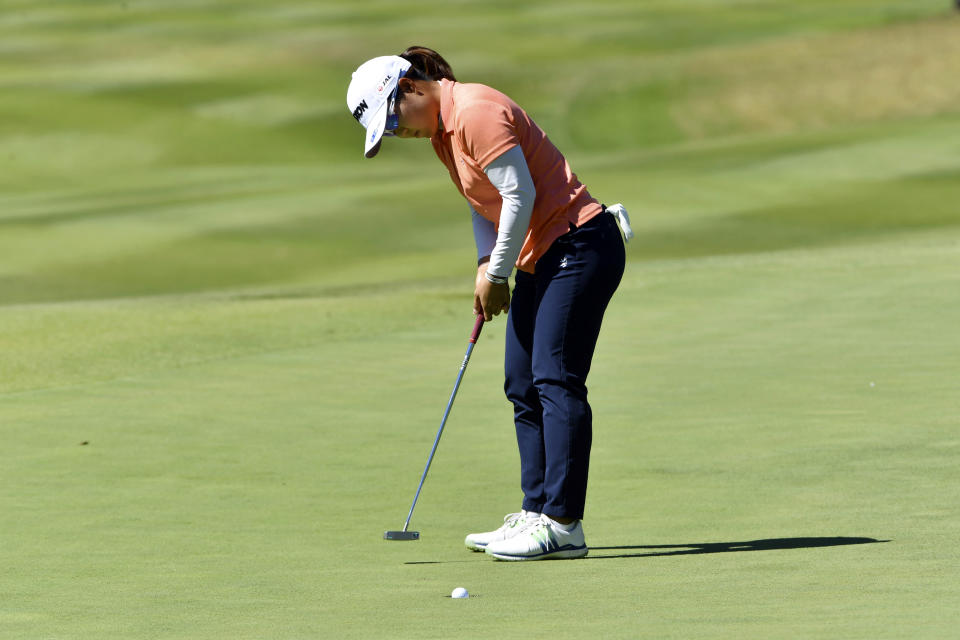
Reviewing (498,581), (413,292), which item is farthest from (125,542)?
(413,292)

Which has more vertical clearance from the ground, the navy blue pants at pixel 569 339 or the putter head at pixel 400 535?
the navy blue pants at pixel 569 339

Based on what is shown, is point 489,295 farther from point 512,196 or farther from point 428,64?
point 428,64

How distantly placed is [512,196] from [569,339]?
1.85 feet

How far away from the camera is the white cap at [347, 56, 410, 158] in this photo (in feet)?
18.5

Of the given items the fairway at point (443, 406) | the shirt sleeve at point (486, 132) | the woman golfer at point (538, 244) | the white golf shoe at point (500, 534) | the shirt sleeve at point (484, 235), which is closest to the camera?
the fairway at point (443, 406)

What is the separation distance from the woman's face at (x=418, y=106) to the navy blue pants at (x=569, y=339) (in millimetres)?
604

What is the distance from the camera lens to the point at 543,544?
560 centimetres

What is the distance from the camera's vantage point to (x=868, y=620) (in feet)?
13.6

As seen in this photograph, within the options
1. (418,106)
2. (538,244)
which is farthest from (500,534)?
(418,106)

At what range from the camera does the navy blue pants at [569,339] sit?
Result: 5.71 meters

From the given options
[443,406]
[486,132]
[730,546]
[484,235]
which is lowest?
[443,406]

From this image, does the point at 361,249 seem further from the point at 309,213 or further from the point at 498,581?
the point at 498,581

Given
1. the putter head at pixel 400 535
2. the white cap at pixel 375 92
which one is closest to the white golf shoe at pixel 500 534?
the putter head at pixel 400 535

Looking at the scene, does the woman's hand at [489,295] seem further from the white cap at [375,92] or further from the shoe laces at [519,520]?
the shoe laces at [519,520]
